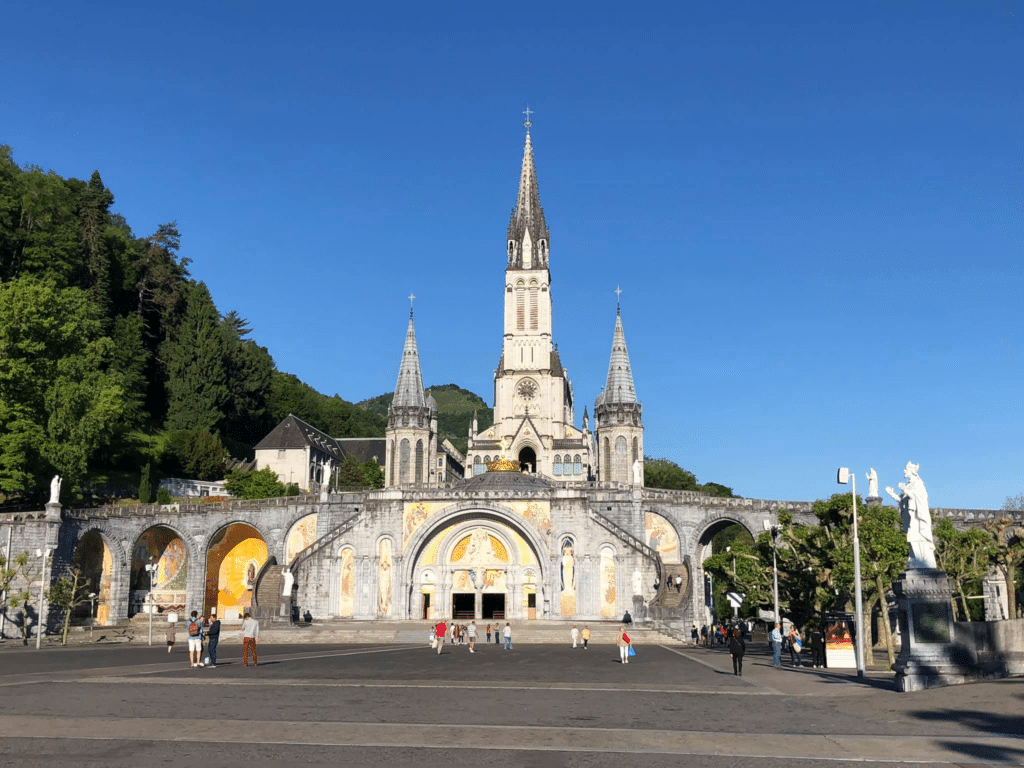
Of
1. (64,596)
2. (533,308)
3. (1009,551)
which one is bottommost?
(64,596)

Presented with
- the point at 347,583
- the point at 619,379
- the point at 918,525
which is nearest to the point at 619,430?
the point at 619,379

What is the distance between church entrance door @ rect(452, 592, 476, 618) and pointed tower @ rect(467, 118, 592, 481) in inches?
1559

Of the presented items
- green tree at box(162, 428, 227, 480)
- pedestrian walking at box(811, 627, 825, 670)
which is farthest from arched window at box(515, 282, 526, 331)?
pedestrian walking at box(811, 627, 825, 670)

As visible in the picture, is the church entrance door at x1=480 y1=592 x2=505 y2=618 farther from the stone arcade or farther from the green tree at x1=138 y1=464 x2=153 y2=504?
the green tree at x1=138 y1=464 x2=153 y2=504

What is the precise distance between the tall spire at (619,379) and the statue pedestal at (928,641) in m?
54.8

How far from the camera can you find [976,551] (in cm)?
3328

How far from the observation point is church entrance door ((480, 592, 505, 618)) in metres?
53.4

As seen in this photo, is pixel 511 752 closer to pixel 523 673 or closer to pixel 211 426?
pixel 523 673

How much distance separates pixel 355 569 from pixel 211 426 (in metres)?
28.1

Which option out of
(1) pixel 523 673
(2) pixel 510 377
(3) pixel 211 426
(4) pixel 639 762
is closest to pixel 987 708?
(4) pixel 639 762

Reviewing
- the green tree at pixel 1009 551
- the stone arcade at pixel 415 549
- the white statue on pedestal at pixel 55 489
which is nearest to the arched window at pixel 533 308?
the stone arcade at pixel 415 549

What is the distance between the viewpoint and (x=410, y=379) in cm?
7950

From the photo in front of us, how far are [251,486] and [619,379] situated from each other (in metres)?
29.4

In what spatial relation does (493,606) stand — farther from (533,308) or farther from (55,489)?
(533,308)
